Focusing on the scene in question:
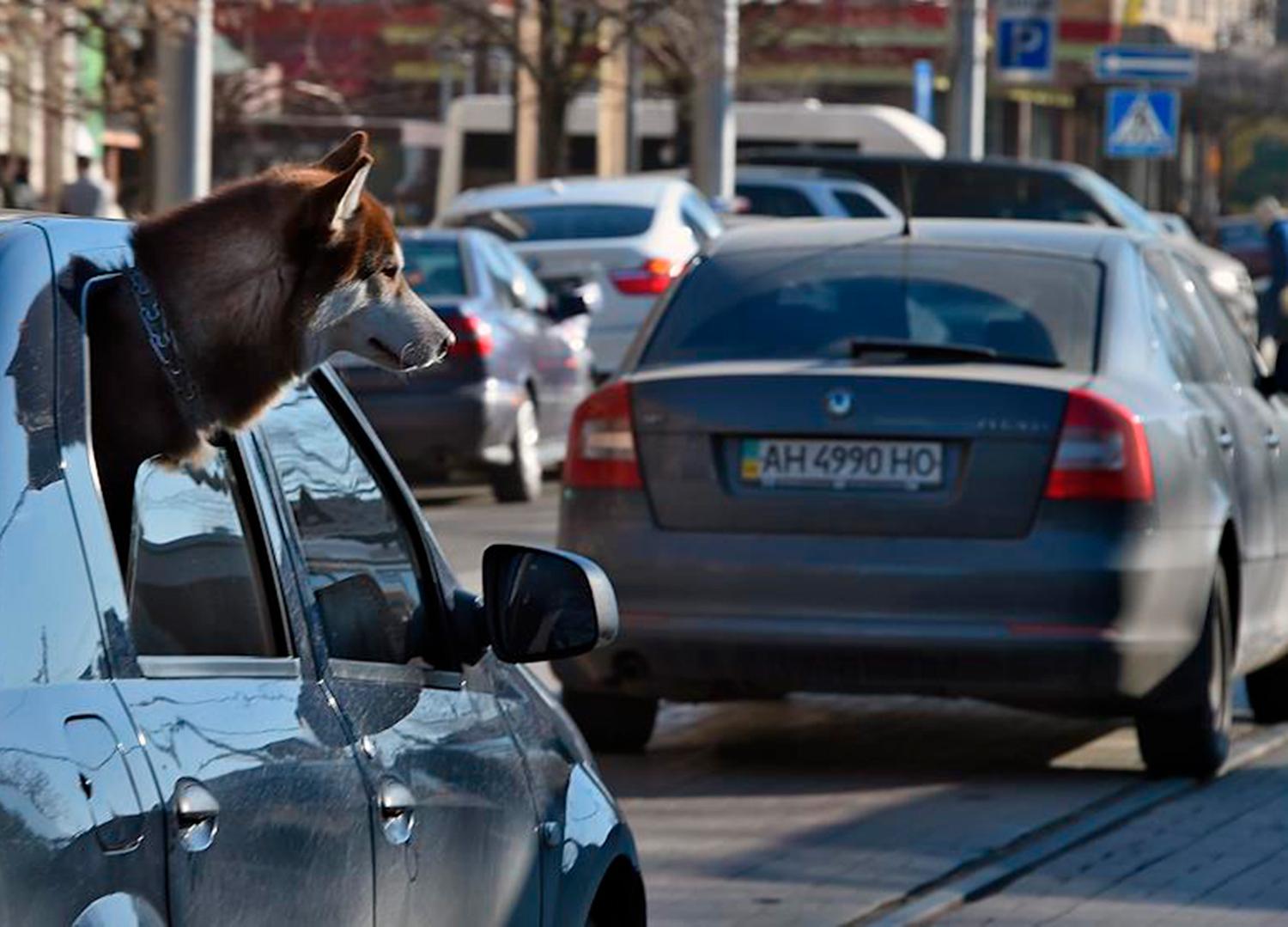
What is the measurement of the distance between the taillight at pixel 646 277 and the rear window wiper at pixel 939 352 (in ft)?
46.9

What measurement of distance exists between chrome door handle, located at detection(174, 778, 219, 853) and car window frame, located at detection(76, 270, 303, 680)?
12 cm

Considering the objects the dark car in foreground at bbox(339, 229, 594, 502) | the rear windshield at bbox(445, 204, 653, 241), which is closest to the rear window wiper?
the dark car in foreground at bbox(339, 229, 594, 502)

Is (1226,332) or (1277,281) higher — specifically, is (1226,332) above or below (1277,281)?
above

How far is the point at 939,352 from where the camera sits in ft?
29.0

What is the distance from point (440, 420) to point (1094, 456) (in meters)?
10.0

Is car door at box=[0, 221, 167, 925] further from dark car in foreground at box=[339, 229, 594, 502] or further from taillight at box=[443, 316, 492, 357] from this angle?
taillight at box=[443, 316, 492, 357]

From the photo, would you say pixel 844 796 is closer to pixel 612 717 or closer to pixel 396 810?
pixel 612 717

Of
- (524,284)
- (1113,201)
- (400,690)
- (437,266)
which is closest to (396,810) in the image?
(400,690)

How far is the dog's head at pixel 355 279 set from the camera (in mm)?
3918

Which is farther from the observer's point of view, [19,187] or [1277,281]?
[19,187]

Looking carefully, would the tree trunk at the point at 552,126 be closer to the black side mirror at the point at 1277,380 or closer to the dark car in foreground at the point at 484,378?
the dark car in foreground at the point at 484,378

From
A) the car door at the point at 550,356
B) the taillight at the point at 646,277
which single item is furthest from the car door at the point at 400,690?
the taillight at the point at 646,277

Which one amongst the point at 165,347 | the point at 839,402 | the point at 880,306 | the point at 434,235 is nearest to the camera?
the point at 165,347

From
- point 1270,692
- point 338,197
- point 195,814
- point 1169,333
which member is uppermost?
point 338,197
